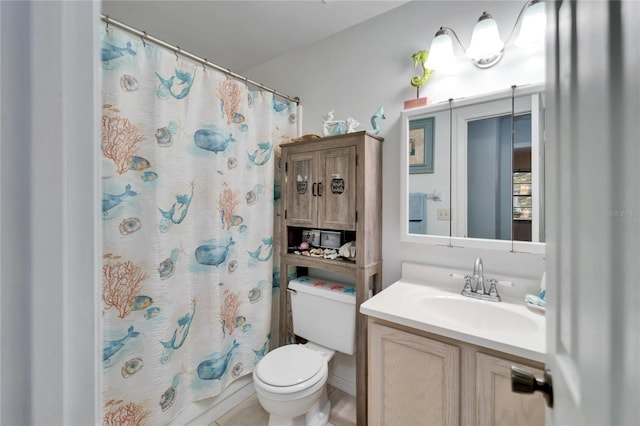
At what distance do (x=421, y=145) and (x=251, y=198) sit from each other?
1.07 metres

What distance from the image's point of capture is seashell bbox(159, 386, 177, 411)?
4.42 feet

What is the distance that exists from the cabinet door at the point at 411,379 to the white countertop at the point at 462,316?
0.08m

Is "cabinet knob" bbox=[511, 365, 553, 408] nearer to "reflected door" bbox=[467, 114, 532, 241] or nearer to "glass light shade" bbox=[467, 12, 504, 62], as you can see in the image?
"reflected door" bbox=[467, 114, 532, 241]

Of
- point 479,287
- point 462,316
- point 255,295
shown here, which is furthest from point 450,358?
point 255,295

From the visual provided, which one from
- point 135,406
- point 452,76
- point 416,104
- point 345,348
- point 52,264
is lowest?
point 135,406

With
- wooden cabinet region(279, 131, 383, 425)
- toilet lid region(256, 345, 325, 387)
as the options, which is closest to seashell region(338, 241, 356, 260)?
wooden cabinet region(279, 131, 383, 425)

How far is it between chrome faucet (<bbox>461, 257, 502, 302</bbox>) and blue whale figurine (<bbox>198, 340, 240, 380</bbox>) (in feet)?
4.53

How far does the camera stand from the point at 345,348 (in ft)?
5.24

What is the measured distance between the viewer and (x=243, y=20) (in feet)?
5.71

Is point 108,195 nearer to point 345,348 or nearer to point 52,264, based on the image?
point 52,264

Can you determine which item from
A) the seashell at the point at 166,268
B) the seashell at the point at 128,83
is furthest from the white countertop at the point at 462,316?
the seashell at the point at 128,83

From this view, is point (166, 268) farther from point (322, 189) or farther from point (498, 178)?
point (498, 178)

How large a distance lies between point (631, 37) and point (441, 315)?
1.24m

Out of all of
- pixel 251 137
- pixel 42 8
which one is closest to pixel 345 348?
pixel 251 137
